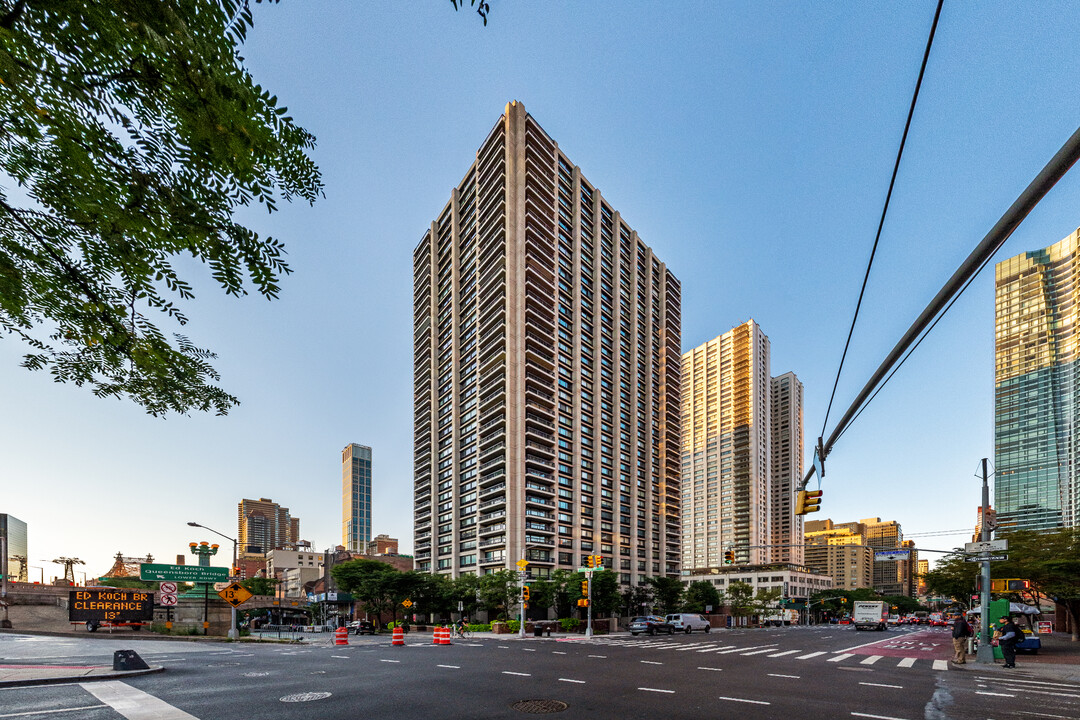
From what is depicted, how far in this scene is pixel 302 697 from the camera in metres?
11.8

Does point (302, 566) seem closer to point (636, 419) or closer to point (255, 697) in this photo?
point (636, 419)

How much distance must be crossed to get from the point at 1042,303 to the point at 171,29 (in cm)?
19973

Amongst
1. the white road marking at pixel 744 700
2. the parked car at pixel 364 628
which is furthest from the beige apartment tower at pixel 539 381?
the white road marking at pixel 744 700

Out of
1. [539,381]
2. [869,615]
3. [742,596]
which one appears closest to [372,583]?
[539,381]

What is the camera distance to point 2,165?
3.77 metres

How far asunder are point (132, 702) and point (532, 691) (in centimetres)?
847

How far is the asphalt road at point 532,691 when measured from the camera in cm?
1058

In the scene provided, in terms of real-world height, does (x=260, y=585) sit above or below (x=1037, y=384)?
below

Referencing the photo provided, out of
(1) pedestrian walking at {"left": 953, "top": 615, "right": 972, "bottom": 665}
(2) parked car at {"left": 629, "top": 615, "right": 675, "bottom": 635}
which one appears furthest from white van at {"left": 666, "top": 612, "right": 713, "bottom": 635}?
(1) pedestrian walking at {"left": 953, "top": 615, "right": 972, "bottom": 665}

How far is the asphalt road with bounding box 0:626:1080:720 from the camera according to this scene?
10.6 metres

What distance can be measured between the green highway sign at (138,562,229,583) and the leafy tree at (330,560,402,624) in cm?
3002

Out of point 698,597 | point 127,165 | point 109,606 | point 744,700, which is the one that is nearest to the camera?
point 127,165

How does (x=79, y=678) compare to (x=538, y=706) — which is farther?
(x=79, y=678)

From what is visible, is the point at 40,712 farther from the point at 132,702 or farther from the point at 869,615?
the point at 869,615
